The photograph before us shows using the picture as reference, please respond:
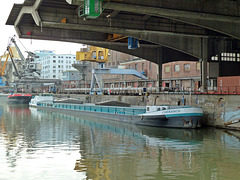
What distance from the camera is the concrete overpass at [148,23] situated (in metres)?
30.7

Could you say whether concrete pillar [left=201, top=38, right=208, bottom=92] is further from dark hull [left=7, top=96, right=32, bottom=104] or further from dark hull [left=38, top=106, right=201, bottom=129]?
dark hull [left=7, top=96, right=32, bottom=104]

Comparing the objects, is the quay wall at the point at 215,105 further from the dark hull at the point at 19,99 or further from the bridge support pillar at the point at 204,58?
the dark hull at the point at 19,99

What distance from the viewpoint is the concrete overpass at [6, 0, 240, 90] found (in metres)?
30.7

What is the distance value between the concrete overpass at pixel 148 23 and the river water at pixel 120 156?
38.1ft

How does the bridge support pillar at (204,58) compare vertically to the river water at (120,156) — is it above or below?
above

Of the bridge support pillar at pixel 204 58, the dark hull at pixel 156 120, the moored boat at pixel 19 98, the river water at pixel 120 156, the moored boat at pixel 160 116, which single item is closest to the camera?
the river water at pixel 120 156

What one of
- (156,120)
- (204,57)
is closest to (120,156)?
(156,120)

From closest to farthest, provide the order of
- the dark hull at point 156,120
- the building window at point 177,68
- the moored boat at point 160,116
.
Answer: the moored boat at point 160,116 → the dark hull at point 156,120 → the building window at point 177,68

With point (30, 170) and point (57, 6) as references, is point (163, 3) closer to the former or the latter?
point (57, 6)

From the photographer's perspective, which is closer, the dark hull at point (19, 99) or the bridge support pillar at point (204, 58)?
the bridge support pillar at point (204, 58)

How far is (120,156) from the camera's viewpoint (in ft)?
67.3

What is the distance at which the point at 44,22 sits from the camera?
3416 cm

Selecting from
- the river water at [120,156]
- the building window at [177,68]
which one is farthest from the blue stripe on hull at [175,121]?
the building window at [177,68]

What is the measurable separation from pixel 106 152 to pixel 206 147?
25.3 ft
